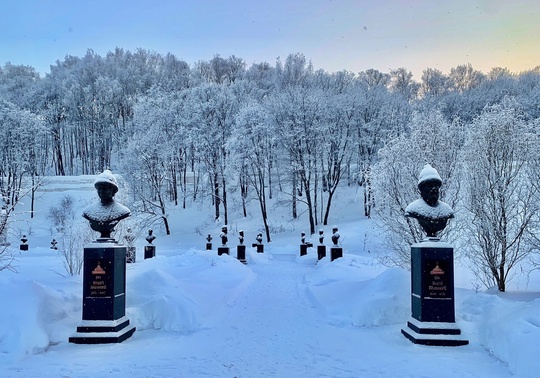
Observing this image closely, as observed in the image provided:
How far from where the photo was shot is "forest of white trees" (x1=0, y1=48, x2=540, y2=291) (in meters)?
12.0

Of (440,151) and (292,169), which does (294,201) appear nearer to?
(292,169)

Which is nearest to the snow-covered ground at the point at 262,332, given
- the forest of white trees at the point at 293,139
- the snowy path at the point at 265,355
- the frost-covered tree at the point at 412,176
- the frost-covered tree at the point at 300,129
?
the snowy path at the point at 265,355

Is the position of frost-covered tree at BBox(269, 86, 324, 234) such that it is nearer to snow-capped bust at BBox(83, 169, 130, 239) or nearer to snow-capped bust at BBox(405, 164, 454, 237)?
snow-capped bust at BBox(405, 164, 454, 237)

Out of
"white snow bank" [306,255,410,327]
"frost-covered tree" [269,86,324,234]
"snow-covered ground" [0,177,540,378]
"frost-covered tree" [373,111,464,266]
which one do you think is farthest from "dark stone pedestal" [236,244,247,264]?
"frost-covered tree" [269,86,324,234]

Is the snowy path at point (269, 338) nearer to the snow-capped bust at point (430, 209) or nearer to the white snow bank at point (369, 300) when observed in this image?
the white snow bank at point (369, 300)

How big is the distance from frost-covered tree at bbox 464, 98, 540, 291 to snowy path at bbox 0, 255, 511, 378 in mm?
5502

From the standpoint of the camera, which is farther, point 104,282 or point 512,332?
point 104,282

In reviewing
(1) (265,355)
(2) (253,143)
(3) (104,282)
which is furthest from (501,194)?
(2) (253,143)

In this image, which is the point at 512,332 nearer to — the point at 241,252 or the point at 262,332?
the point at 262,332

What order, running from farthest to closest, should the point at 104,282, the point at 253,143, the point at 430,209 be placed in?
the point at 253,143
the point at 430,209
the point at 104,282

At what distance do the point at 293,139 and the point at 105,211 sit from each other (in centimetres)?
2567

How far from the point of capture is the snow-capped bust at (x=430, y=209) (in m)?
7.39

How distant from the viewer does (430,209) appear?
7.46 m

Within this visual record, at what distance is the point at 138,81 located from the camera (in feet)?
167
